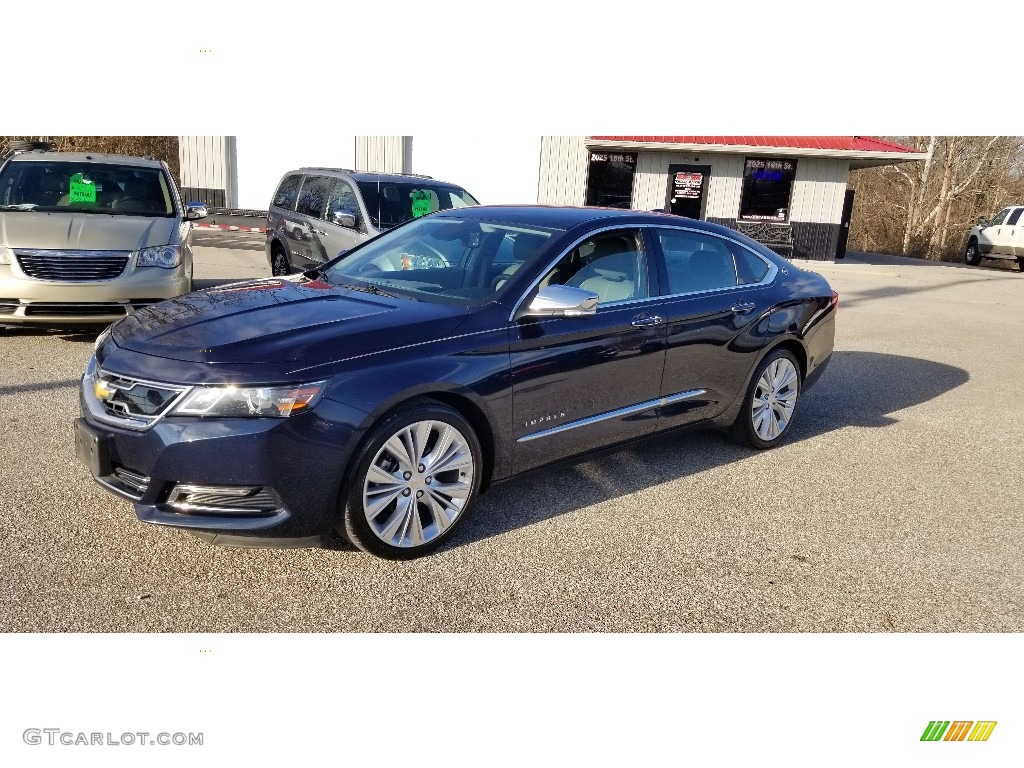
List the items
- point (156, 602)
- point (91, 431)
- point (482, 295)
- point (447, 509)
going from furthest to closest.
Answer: point (482, 295) < point (447, 509) < point (91, 431) < point (156, 602)

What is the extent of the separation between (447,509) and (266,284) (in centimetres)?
169

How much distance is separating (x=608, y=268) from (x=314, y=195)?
6.64 metres

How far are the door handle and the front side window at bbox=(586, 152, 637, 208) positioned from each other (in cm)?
2087

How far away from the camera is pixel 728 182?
24.5 metres

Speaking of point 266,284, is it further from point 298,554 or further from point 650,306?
point 650,306

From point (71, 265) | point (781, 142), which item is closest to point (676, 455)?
point (71, 265)

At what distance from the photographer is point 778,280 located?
570 centimetres

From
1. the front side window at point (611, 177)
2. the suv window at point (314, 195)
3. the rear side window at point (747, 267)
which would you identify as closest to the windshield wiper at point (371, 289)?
the rear side window at point (747, 267)

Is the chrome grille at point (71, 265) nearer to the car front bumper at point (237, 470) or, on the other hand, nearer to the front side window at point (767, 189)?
the car front bumper at point (237, 470)

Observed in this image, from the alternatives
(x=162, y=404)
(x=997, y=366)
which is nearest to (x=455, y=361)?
(x=162, y=404)

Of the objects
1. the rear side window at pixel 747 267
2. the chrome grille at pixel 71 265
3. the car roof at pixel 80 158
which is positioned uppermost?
the car roof at pixel 80 158

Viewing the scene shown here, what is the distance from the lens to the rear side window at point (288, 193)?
1081 centimetres

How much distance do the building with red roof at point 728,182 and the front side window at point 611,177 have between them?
0.03 meters

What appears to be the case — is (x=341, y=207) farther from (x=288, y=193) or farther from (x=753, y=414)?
(x=753, y=414)
